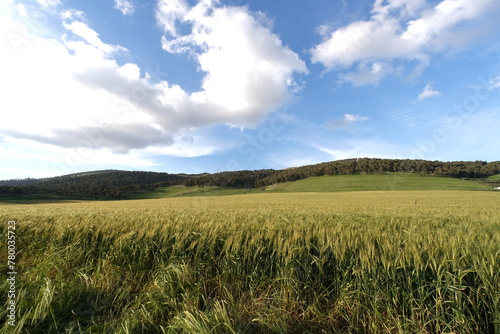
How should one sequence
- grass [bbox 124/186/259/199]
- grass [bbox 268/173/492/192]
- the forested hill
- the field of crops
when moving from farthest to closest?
grass [bbox 124/186/259/199] < the forested hill < grass [bbox 268/173/492/192] < the field of crops

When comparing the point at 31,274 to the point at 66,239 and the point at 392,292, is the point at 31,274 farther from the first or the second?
the point at 392,292

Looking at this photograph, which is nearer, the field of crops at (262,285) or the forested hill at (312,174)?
the field of crops at (262,285)

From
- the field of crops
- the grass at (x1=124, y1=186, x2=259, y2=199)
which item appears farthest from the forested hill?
the field of crops

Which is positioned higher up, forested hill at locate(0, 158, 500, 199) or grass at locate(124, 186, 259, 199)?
forested hill at locate(0, 158, 500, 199)

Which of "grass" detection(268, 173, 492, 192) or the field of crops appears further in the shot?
"grass" detection(268, 173, 492, 192)

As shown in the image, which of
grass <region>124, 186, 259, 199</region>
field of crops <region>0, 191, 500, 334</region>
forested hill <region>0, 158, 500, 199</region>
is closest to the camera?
field of crops <region>0, 191, 500, 334</region>

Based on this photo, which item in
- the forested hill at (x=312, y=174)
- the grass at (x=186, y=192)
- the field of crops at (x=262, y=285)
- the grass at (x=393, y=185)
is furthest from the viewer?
the grass at (x=186, y=192)

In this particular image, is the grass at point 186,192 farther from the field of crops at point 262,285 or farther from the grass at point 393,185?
the field of crops at point 262,285

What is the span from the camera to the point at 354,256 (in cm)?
306

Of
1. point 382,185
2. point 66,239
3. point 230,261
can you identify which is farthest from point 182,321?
point 382,185

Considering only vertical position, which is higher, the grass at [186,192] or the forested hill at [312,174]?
the forested hill at [312,174]

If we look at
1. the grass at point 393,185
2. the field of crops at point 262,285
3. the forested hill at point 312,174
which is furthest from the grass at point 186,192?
the field of crops at point 262,285

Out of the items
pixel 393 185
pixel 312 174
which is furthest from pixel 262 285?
pixel 312 174

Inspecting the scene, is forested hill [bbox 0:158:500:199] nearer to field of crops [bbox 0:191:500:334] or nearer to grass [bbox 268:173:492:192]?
grass [bbox 268:173:492:192]
